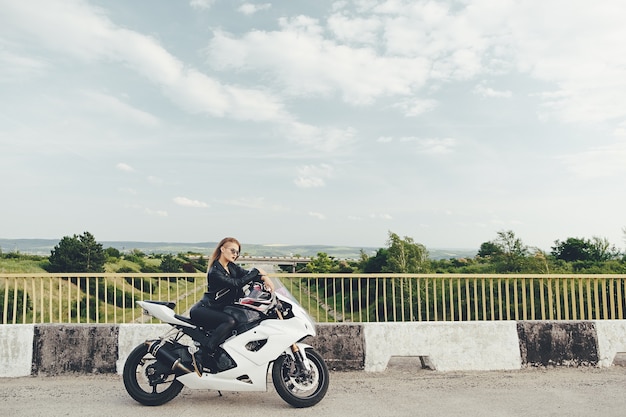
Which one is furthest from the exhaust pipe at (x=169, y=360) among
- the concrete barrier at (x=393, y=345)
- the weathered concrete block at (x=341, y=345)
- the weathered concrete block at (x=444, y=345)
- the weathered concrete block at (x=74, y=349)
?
the weathered concrete block at (x=444, y=345)

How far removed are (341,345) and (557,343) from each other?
119 inches

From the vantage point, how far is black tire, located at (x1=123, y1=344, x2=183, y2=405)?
18.8ft

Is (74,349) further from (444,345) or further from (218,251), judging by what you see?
(444,345)

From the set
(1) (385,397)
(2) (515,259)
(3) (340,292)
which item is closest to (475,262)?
(2) (515,259)

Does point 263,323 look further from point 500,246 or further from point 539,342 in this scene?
point 500,246

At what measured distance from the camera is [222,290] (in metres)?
5.77

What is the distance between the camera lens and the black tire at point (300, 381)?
557 centimetres

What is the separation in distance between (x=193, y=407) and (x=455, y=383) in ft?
10.2

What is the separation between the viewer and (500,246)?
19.9 m

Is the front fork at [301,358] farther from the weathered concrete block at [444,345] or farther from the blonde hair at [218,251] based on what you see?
the weathered concrete block at [444,345]

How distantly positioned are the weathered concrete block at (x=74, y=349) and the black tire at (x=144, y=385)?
154 cm

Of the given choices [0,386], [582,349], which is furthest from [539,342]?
[0,386]

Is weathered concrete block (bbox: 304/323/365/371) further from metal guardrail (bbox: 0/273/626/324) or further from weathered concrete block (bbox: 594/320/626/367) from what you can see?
weathered concrete block (bbox: 594/320/626/367)

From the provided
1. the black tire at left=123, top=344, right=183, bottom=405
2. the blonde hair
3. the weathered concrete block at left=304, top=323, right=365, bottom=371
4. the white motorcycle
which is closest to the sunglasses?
the blonde hair
